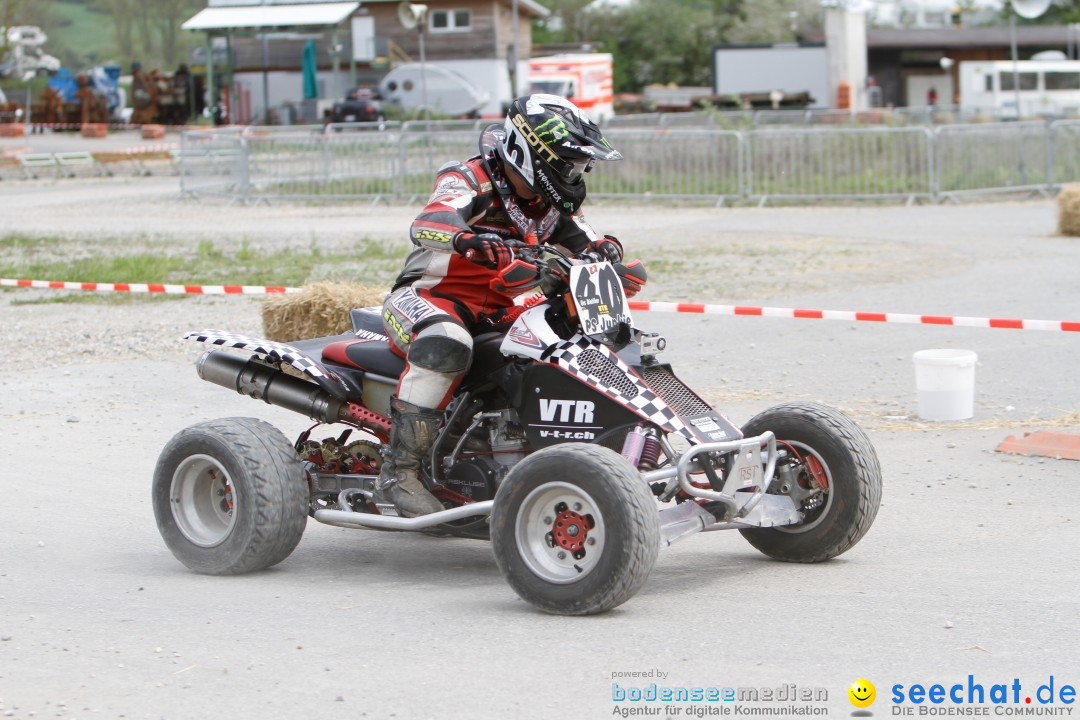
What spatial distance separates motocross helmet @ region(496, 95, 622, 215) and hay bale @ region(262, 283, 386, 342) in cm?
562

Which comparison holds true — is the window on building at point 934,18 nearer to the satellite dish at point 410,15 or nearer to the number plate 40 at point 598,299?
the satellite dish at point 410,15

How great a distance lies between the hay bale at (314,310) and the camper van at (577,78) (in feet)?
122

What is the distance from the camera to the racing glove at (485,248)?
5973 millimetres

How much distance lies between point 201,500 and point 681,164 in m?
19.9

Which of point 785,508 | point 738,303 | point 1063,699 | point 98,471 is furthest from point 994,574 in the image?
point 738,303

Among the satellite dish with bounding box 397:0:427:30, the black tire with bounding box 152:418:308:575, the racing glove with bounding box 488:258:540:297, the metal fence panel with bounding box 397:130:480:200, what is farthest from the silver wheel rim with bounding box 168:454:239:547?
the satellite dish with bounding box 397:0:427:30

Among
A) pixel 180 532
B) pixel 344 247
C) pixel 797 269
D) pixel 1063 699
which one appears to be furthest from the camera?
pixel 344 247

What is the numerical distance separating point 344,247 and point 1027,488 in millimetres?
13660

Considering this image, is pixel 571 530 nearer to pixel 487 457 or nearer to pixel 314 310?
pixel 487 457

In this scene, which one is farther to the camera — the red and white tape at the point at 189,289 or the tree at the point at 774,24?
the tree at the point at 774,24

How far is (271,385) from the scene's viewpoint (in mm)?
7051

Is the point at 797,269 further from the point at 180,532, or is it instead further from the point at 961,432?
the point at 180,532

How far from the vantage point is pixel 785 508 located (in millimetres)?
6402

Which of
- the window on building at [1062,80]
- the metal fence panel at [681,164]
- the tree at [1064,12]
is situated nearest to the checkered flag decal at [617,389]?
the metal fence panel at [681,164]
